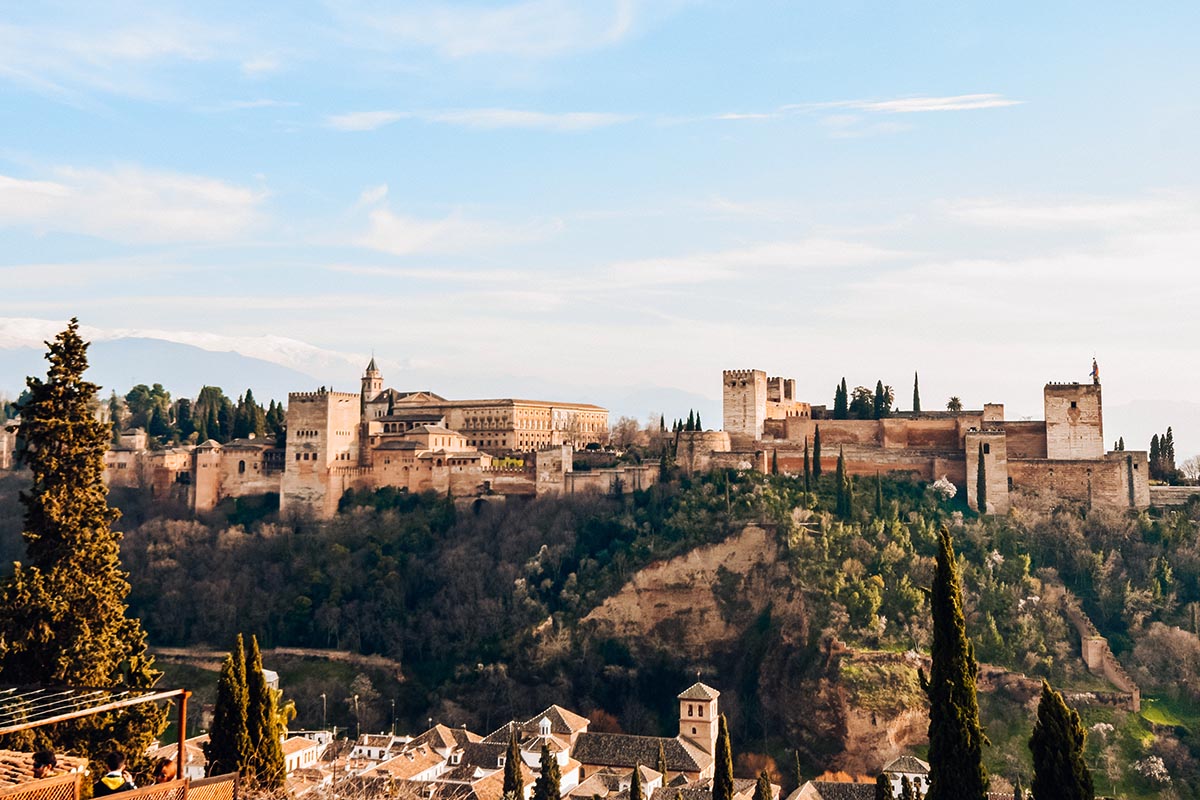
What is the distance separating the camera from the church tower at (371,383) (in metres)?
65.6

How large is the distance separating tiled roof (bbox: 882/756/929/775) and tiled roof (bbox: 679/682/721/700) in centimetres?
626

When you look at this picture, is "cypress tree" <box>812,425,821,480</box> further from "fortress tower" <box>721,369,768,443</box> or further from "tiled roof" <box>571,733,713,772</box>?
"tiled roof" <box>571,733,713,772</box>

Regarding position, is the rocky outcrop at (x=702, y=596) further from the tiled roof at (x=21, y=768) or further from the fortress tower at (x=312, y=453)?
the tiled roof at (x=21, y=768)

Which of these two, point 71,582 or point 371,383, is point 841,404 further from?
point 71,582

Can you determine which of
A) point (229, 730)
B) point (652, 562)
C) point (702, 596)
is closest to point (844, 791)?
point (702, 596)

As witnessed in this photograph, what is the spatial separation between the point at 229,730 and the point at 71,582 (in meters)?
6.76

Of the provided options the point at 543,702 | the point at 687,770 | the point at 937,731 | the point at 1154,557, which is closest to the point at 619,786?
the point at 687,770


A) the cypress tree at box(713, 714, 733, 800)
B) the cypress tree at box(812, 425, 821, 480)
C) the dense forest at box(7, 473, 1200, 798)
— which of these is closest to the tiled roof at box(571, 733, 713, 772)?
the dense forest at box(7, 473, 1200, 798)

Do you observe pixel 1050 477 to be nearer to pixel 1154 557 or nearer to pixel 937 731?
pixel 1154 557

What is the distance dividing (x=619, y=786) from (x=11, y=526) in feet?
122

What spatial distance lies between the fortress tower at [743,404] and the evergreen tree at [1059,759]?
31.8 m

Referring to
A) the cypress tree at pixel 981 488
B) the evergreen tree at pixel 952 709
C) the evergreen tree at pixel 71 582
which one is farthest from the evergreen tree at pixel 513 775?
the cypress tree at pixel 981 488

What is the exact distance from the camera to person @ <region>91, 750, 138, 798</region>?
12.0 metres

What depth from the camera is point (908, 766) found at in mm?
35281
